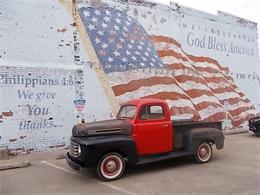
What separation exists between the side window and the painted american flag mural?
4.49 metres

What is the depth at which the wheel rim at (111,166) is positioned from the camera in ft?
28.0

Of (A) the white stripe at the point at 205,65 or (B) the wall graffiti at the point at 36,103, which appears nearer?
(B) the wall graffiti at the point at 36,103

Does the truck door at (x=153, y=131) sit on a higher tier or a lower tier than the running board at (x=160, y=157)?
higher

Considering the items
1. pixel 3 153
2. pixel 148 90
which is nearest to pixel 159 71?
pixel 148 90

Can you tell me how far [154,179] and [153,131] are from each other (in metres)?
1.41

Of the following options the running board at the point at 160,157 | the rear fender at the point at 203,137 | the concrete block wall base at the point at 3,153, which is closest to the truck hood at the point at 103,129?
the running board at the point at 160,157

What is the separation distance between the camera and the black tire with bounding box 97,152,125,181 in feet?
27.9

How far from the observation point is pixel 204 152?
10320mm

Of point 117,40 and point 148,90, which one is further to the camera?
point 148,90

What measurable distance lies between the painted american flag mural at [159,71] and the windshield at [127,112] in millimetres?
4012

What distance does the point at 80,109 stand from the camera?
43.4 ft

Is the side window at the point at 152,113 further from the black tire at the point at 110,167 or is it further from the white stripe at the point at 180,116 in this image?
the white stripe at the point at 180,116

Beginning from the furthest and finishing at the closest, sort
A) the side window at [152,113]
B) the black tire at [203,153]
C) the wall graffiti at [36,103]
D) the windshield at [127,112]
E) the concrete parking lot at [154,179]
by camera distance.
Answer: the wall graffiti at [36,103], the black tire at [203,153], the windshield at [127,112], the side window at [152,113], the concrete parking lot at [154,179]

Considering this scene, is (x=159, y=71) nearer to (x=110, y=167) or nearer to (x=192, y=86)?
(x=192, y=86)
